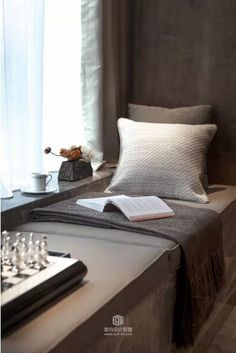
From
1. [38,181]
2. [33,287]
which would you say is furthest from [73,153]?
[33,287]

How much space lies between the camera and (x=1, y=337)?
3.79 ft

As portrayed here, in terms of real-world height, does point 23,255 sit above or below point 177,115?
below

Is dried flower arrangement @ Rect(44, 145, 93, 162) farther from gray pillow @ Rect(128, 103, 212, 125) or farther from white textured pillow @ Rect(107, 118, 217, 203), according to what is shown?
gray pillow @ Rect(128, 103, 212, 125)

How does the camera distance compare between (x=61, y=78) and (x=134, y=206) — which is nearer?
(x=134, y=206)

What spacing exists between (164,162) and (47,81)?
0.76m

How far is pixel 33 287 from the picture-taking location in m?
1.27

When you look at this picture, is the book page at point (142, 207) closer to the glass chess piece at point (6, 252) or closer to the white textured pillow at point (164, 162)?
the white textured pillow at point (164, 162)

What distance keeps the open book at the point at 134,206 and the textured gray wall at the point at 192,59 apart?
0.87 metres

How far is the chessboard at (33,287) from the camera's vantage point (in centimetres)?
120

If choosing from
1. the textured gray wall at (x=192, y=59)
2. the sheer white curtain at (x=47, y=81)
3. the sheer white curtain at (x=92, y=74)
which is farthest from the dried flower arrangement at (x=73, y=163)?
the textured gray wall at (x=192, y=59)

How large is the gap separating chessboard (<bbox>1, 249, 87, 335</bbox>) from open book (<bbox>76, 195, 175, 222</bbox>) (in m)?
0.60

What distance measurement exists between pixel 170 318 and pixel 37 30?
4.60 ft

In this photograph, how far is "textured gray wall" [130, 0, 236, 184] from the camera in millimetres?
2855

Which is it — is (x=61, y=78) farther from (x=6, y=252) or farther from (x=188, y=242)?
(x=6, y=252)
